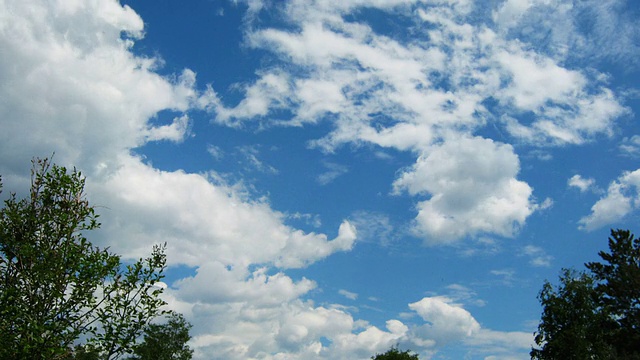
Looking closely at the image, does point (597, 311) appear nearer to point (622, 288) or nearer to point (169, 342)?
point (622, 288)

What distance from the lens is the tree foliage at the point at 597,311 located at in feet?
224

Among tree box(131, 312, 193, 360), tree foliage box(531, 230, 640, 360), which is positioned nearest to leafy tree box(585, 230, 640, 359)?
tree foliage box(531, 230, 640, 360)

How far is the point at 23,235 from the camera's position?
16.0m

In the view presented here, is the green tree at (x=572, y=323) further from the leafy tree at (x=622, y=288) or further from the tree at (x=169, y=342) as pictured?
the tree at (x=169, y=342)

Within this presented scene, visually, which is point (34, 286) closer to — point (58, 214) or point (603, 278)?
point (58, 214)

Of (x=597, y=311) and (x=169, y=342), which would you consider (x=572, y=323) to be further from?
(x=169, y=342)

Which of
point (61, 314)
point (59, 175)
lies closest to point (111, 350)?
point (61, 314)

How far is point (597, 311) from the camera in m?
73.3

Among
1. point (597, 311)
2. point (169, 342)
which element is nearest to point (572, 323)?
point (597, 311)

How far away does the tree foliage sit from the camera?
224 feet

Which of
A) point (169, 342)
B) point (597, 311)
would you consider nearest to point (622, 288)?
point (597, 311)

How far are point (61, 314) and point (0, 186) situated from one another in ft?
18.5

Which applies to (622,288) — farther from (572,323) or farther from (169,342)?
(169,342)

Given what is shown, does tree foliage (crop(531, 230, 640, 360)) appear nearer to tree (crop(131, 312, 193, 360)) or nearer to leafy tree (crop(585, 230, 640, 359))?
leafy tree (crop(585, 230, 640, 359))
